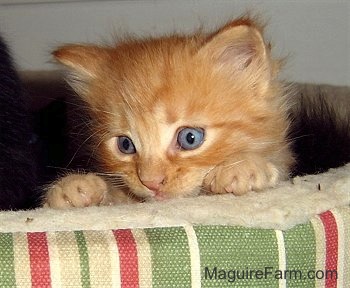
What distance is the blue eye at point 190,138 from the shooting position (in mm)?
1696

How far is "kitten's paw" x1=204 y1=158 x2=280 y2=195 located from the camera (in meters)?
1.56

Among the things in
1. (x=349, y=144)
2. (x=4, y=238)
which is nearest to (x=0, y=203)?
(x=4, y=238)

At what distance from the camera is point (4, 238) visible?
123 centimetres

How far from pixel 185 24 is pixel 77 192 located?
1904 mm

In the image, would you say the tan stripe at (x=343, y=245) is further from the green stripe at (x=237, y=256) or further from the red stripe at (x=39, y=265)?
the red stripe at (x=39, y=265)

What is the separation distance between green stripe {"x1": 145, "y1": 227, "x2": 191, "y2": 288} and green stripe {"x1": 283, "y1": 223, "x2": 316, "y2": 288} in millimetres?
200

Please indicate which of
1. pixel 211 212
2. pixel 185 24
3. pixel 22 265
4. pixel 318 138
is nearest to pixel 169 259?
pixel 211 212

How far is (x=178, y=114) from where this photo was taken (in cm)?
171

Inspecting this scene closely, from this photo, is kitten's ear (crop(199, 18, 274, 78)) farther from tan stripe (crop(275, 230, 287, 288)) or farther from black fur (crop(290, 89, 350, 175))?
tan stripe (crop(275, 230, 287, 288))

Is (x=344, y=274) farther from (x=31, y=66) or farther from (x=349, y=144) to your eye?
(x=31, y=66)

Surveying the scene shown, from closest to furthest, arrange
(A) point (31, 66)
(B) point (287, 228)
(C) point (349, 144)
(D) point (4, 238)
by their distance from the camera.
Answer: (D) point (4, 238) < (B) point (287, 228) < (C) point (349, 144) < (A) point (31, 66)

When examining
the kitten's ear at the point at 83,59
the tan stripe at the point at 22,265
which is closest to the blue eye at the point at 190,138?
the kitten's ear at the point at 83,59

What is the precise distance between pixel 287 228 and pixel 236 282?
0.14 metres

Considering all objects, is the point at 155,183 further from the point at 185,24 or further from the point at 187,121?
the point at 185,24
